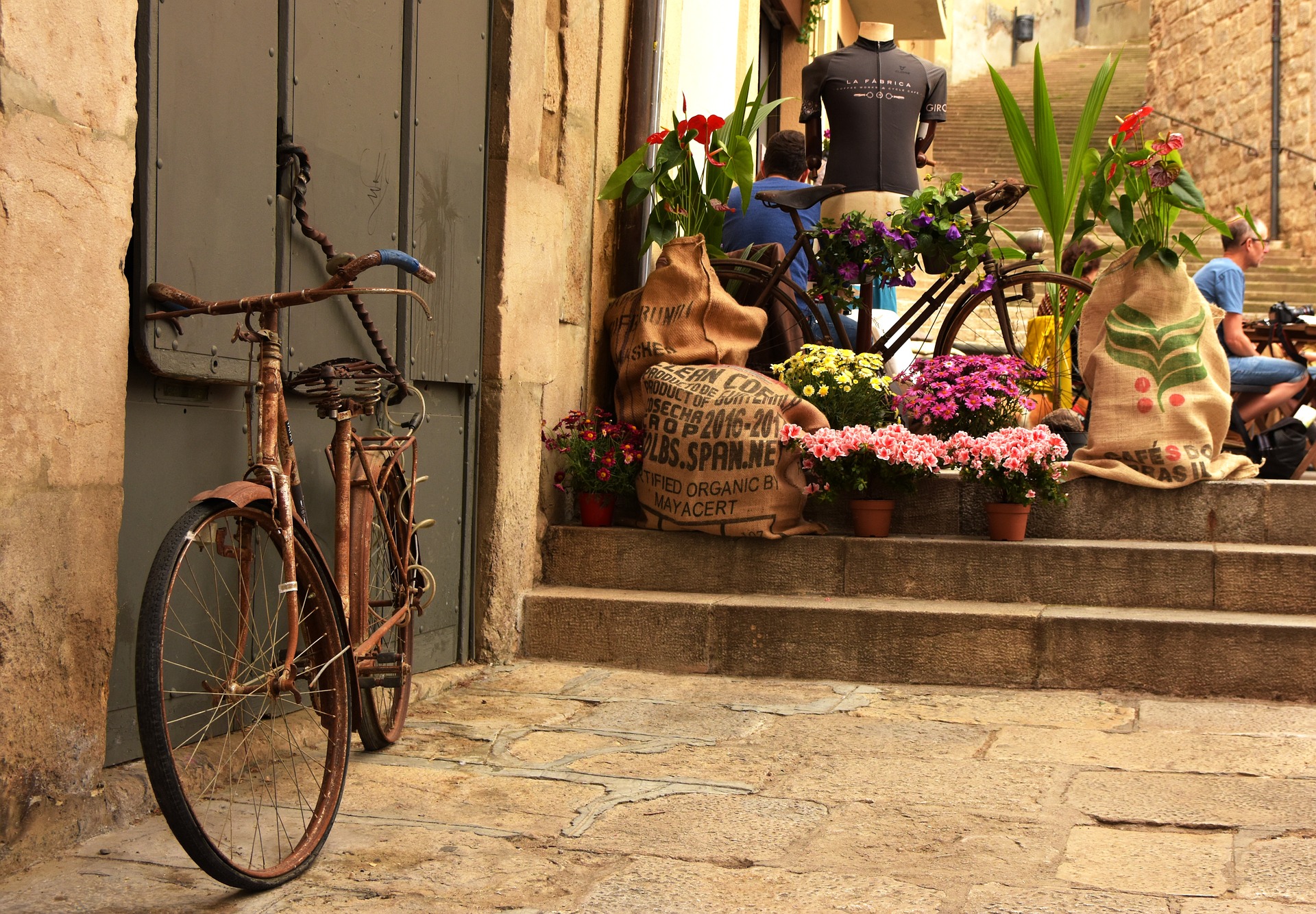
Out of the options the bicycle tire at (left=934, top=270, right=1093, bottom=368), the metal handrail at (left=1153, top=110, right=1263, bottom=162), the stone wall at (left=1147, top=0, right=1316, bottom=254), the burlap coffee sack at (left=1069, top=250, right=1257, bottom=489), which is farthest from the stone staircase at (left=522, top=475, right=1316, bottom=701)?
the metal handrail at (left=1153, top=110, right=1263, bottom=162)

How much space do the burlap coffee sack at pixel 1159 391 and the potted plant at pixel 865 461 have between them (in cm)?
63

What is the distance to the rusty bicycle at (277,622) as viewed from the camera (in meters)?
2.48

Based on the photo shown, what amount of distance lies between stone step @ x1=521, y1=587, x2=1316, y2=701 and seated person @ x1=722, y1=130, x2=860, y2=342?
6.31ft

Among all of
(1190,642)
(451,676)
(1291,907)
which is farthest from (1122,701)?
(451,676)

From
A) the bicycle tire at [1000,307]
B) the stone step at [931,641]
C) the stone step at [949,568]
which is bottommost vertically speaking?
the stone step at [931,641]

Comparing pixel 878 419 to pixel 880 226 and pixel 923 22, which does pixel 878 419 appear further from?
pixel 923 22

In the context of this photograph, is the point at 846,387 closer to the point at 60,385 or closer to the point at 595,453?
the point at 595,453

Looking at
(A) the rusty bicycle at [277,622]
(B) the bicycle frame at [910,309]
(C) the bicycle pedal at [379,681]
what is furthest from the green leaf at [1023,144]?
(C) the bicycle pedal at [379,681]

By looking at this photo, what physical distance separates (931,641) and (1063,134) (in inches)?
815

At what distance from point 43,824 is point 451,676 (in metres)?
1.93

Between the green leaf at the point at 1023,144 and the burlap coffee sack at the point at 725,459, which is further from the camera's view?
the green leaf at the point at 1023,144

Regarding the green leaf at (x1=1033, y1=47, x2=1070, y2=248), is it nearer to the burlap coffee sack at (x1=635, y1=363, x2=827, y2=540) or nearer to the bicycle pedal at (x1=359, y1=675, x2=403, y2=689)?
the burlap coffee sack at (x1=635, y1=363, x2=827, y2=540)

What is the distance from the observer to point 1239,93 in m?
20.0

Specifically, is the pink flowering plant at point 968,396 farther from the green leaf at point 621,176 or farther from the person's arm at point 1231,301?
the person's arm at point 1231,301
